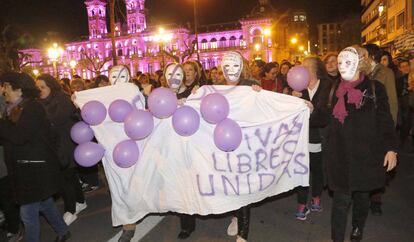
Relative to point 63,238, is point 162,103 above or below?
Result: above

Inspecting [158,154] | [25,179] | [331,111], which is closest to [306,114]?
[331,111]

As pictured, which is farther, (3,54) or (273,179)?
(3,54)

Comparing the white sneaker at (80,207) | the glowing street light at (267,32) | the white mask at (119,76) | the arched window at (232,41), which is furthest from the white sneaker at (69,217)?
the arched window at (232,41)

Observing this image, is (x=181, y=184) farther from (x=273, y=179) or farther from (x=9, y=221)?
(x=9, y=221)

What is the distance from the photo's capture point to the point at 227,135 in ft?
12.3

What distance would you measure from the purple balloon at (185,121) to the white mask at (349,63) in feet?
5.03

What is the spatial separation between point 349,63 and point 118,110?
2437mm

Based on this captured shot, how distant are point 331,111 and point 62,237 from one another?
3.49m

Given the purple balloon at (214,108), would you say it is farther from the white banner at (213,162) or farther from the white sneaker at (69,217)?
the white sneaker at (69,217)

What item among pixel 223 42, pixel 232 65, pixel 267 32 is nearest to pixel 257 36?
pixel 267 32

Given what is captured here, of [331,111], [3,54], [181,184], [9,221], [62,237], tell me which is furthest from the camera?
[3,54]

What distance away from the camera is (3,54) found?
19203 millimetres

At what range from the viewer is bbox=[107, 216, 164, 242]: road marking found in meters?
4.78

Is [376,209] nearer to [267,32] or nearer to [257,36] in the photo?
[267,32]
